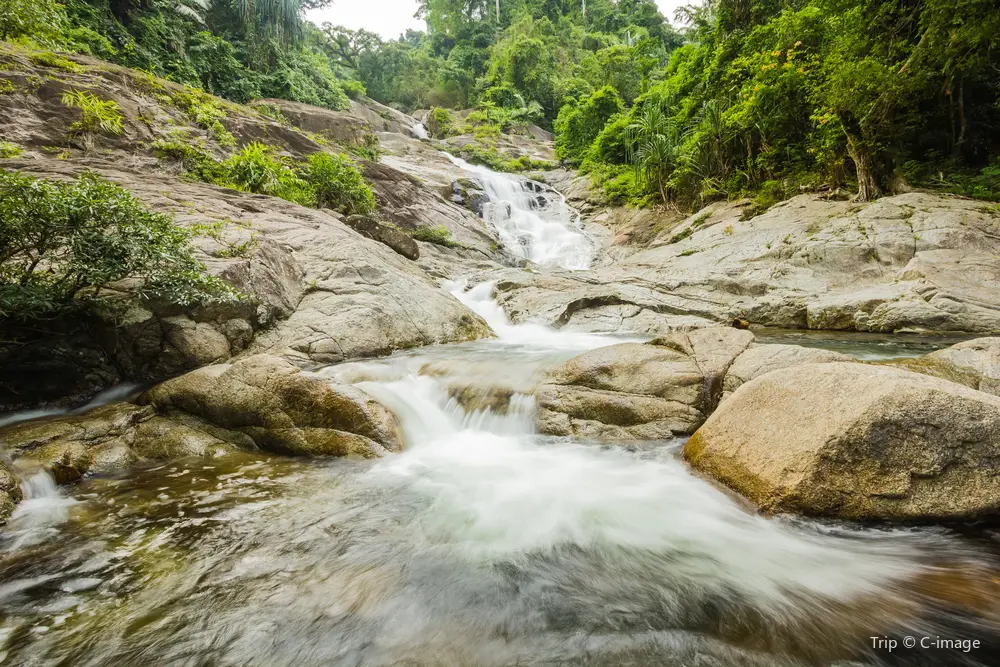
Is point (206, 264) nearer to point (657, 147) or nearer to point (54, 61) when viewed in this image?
point (54, 61)

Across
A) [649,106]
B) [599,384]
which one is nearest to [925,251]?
[599,384]

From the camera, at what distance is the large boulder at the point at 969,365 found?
142 inches

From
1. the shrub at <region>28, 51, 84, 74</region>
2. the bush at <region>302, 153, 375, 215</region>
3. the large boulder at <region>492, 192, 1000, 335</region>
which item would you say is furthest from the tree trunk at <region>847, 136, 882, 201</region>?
the shrub at <region>28, 51, 84, 74</region>

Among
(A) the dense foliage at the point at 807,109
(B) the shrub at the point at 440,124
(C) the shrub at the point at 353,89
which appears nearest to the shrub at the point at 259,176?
(A) the dense foliage at the point at 807,109

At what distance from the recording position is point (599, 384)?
14.8 feet

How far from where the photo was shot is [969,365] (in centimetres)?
377

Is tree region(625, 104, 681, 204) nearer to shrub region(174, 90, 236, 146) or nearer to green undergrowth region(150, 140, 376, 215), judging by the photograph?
green undergrowth region(150, 140, 376, 215)

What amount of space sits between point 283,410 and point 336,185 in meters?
9.45

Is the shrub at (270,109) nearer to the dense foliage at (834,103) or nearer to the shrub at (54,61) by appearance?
the shrub at (54,61)

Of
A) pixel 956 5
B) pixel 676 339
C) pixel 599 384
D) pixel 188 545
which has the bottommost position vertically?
pixel 188 545

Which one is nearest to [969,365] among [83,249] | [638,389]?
[638,389]

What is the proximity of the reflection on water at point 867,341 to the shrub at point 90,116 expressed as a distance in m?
14.3

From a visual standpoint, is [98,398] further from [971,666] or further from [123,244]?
[971,666]

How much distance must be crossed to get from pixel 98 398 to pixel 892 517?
7.56 m
